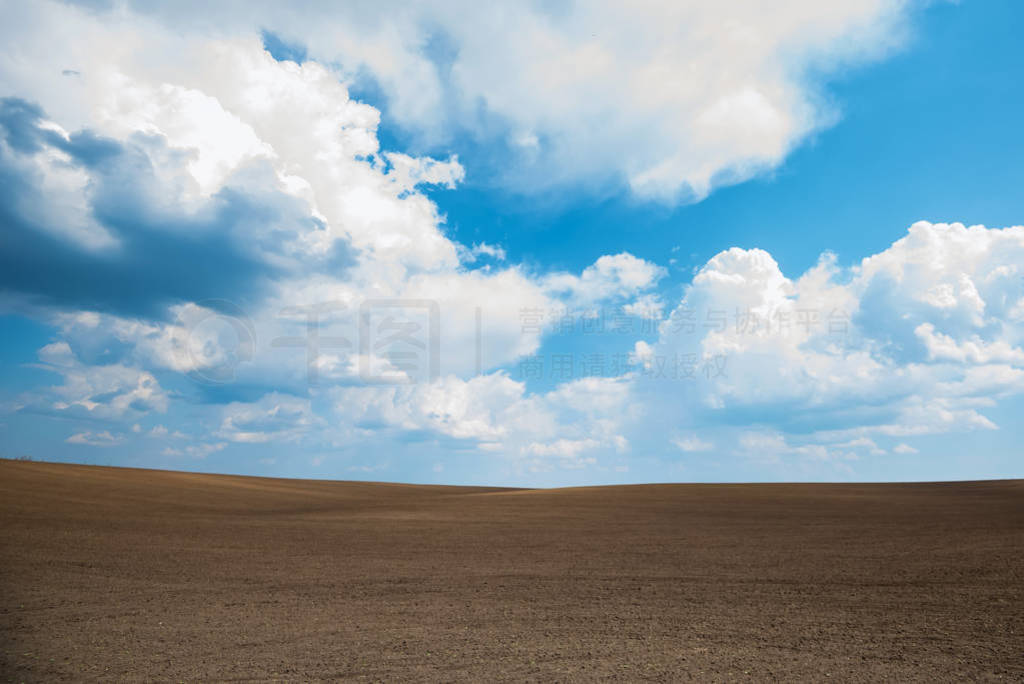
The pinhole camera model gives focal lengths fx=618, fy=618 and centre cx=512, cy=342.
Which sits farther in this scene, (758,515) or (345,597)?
(758,515)

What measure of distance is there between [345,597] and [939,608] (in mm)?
10956

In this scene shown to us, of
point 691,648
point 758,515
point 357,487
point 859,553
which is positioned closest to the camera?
point 691,648

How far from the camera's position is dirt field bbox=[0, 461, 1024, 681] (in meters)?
7.76

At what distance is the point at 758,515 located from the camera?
29.9 m

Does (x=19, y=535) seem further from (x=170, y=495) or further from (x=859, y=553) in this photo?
(x=859, y=553)

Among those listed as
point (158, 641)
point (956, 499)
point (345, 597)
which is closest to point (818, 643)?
point (345, 597)

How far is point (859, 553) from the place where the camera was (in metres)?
17.9

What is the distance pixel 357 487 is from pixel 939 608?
48.1m

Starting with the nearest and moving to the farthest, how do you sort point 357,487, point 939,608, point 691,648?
1. point 691,648
2. point 939,608
3. point 357,487

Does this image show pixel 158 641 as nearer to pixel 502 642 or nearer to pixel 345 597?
pixel 345 597

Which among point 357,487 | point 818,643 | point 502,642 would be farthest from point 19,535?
point 357,487

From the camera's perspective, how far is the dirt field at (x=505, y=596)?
7762 millimetres

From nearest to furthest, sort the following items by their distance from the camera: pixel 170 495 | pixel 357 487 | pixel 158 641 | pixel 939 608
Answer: pixel 158 641 → pixel 939 608 → pixel 170 495 → pixel 357 487

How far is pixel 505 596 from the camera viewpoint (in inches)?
484
